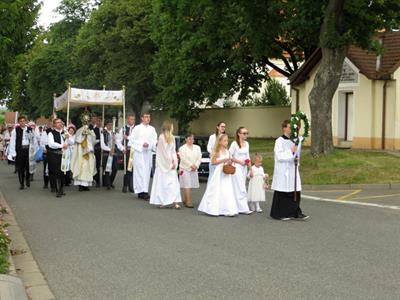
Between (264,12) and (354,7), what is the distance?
3.95 meters

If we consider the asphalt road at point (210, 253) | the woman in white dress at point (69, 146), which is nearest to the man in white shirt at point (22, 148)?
the woman in white dress at point (69, 146)

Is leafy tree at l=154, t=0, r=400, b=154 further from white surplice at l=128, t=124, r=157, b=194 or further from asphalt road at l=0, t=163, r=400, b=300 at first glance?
asphalt road at l=0, t=163, r=400, b=300

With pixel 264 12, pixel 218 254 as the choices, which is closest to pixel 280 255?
pixel 218 254

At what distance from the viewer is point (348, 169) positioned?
1923cm

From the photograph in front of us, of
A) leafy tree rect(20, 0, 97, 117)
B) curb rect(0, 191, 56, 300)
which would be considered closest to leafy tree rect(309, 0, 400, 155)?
curb rect(0, 191, 56, 300)

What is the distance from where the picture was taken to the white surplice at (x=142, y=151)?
49.5 feet

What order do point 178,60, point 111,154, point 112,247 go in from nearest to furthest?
point 112,247, point 111,154, point 178,60

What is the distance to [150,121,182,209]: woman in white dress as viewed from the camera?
43.3 feet

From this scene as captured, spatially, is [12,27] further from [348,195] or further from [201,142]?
[201,142]

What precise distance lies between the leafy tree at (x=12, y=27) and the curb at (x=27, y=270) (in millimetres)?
2721

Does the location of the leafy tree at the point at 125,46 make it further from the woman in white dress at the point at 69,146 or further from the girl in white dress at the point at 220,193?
the girl in white dress at the point at 220,193

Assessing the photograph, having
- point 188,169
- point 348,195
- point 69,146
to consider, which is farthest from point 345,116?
point 188,169

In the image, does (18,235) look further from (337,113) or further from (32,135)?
(337,113)

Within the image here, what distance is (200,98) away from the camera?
36156 mm
